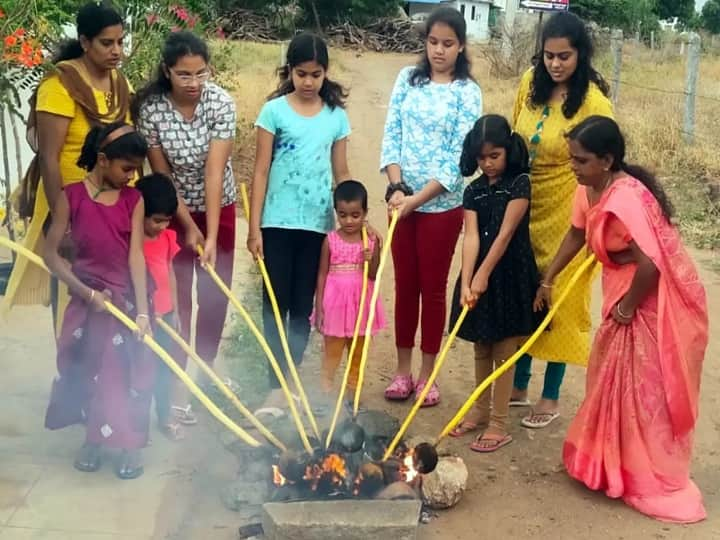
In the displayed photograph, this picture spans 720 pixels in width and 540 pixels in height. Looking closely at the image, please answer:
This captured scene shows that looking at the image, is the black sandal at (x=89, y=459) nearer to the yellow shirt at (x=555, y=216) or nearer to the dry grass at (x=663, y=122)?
the yellow shirt at (x=555, y=216)

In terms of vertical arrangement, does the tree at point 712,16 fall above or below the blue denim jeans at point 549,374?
above

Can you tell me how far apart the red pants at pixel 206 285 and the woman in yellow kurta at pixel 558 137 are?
4.61ft

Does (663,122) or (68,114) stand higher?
(68,114)

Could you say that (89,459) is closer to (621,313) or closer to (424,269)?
(424,269)

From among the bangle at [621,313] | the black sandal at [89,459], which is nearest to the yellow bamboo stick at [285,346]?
the black sandal at [89,459]

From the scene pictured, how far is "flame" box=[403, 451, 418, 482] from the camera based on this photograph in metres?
3.31

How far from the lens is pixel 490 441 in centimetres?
412

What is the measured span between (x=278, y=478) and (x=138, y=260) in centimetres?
103

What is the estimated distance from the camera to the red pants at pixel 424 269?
426 centimetres

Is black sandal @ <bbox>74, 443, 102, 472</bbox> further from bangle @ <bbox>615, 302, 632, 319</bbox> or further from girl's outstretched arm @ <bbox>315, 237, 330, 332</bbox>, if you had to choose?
bangle @ <bbox>615, 302, 632, 319</bbox>

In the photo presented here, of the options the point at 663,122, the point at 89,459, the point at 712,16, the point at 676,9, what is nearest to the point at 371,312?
the point at 89,459

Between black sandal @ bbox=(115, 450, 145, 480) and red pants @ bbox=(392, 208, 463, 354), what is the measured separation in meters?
1.50

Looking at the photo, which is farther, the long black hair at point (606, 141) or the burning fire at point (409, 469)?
the long black hair at point (606, 141)

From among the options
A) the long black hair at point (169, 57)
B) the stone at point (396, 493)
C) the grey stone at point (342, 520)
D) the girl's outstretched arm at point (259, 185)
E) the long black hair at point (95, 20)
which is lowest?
the grey stone at point (342, 520)
